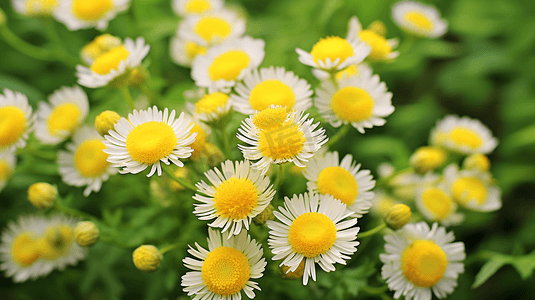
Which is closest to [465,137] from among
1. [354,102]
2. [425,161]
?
[425,161]

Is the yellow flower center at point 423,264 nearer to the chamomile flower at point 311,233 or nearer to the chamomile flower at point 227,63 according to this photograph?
the chamomile flower at point 311,233

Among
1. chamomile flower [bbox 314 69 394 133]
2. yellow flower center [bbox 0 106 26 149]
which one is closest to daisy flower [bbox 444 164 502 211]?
chamomile flower [bbox 314 69 394 133]

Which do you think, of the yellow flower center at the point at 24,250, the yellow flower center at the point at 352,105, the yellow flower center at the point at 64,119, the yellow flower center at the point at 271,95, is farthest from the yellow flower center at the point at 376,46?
the yellow flower center at the point at 24,250

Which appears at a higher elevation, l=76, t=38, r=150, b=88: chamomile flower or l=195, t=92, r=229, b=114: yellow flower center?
l=195, t=92, r=229, b=114: yellow flower center

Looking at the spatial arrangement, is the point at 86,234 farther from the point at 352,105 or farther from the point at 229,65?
the point at 352,105

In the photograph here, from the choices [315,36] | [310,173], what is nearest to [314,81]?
[315,36]

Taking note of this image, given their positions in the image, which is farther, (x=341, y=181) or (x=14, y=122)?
(x=14, y=122)

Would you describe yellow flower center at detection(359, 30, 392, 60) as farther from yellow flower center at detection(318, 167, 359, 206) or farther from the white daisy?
the white daisy
